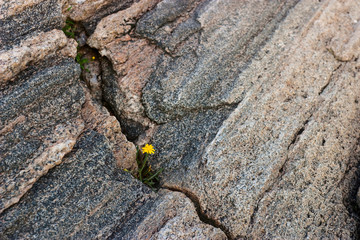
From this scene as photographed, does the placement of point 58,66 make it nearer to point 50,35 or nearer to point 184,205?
point 50,35

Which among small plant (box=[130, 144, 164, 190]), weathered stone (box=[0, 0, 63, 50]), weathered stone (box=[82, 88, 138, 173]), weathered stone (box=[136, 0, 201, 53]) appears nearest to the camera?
weathered stone (box=[0, 0, 63, 50])

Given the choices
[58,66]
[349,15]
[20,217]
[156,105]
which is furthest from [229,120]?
[349,15]

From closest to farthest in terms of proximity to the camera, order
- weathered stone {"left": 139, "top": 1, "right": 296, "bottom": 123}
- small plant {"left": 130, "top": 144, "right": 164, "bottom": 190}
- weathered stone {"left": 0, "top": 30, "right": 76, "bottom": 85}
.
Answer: weathered stone {"left": 0, "top": 30, "right": 76, "bottom": 85}, small plant {"left": 130, "top": 144, "right": 164, "bottom": 190}, weathered stone {"left": 139, "top": 1, "right": 296, "bottom": 123}

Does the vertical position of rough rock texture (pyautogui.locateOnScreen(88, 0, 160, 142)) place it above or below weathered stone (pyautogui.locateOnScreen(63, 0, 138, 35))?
below

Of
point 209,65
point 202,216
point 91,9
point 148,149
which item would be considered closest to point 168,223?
point 202,216

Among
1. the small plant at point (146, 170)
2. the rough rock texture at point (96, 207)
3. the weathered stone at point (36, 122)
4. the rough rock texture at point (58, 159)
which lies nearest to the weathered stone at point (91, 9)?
the rough rock texture at point (58, 159)

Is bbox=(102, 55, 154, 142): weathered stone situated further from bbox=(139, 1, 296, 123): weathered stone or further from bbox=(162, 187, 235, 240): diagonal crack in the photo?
bbox=(162, 187, 235, 240): diagonal crack

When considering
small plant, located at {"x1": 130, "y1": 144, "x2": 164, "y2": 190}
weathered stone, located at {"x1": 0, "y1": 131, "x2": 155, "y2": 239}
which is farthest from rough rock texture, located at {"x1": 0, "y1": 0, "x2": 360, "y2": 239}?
small plant, located at {"x1": 130, "y1": 144, "x2": 164, "y2": 190}
